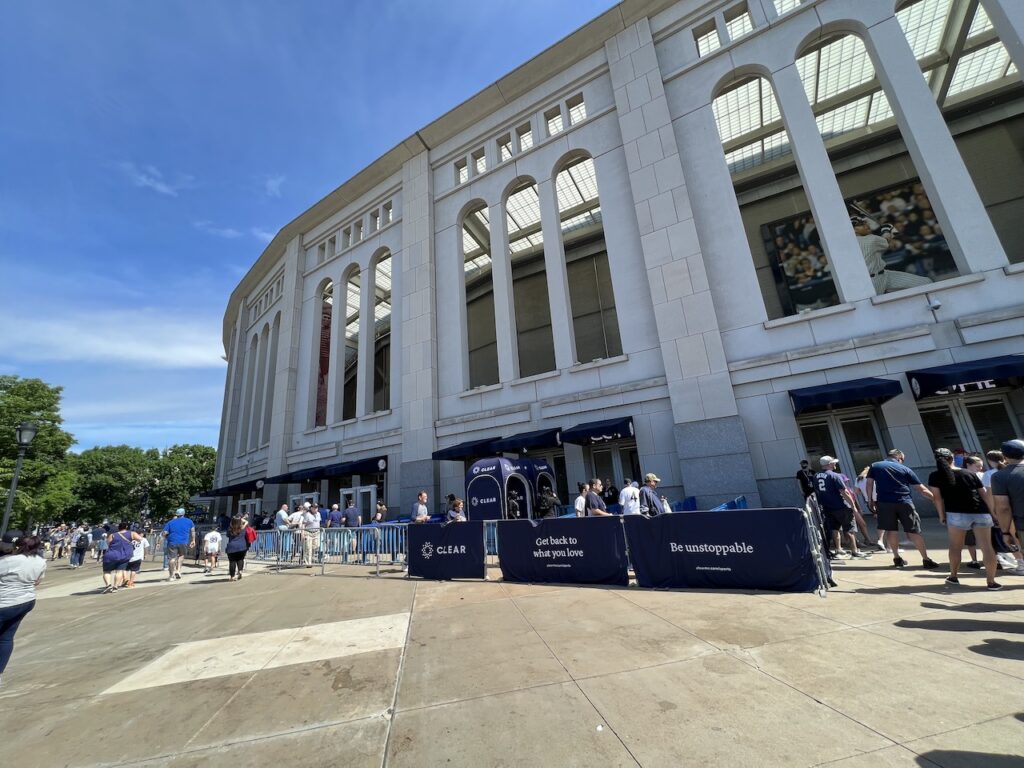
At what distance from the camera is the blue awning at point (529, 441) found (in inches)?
594

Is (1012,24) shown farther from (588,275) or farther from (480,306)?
(480,306)

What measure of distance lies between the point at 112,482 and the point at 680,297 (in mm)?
68515

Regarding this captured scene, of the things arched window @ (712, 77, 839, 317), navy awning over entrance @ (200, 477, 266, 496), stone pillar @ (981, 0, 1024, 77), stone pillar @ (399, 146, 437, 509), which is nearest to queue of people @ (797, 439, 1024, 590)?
arched window @ (712, 77, 839, 317)

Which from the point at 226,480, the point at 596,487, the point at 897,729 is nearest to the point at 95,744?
the point at 897,729

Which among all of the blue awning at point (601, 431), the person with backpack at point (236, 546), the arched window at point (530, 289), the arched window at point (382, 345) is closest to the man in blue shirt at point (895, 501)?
the blue awning at point (601, 431)

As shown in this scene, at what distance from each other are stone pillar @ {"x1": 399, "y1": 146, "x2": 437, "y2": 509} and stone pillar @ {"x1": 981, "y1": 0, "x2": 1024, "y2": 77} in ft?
66.3

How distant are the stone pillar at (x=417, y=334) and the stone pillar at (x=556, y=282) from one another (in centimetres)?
602

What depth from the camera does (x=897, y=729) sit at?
2.74 m

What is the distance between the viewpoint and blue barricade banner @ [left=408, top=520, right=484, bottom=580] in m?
8.99

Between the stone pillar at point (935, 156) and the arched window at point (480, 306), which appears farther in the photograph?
the arched window at point (480, 306)

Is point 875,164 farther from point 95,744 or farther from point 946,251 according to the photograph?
point 95,744

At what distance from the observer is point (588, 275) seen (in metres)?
23.3

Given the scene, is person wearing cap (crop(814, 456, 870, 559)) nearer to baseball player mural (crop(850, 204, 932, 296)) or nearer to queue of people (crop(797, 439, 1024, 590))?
queue of people (crop(797, 439, 1024, 590))

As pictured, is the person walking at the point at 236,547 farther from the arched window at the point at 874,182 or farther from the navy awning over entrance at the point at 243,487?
the arched window at the point at 874,182
